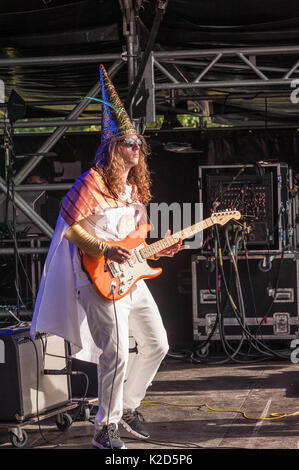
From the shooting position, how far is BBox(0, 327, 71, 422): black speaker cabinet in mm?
4332

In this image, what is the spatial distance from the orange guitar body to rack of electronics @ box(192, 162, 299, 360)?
3091mm

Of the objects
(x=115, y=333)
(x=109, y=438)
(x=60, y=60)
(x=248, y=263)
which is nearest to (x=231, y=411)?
(x=109, y=438)

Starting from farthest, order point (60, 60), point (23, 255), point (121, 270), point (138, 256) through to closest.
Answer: point (23, 255), point (60, 60), point (138, 256), point (121, 270)

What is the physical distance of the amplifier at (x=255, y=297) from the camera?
7379 mm

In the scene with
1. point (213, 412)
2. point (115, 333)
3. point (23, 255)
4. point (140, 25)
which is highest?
point (140, 25)

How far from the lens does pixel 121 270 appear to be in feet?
13.5

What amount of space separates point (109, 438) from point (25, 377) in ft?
2.42

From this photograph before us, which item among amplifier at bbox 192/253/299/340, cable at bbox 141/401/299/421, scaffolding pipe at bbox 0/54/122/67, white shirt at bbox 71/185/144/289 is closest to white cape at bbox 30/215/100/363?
white shirt at bbox 71/185/144/289

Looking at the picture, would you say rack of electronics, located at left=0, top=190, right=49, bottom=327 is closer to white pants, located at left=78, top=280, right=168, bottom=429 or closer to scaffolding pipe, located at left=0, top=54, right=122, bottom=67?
scaffolding pipe, located at left=0, top=54, right=122, bottom=67

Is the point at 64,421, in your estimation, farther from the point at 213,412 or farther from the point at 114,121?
the point at 114,121

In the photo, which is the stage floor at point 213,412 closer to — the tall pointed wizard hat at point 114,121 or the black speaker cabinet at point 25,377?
the black speaker cabinet at point 25,377

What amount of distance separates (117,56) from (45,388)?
9.01ft

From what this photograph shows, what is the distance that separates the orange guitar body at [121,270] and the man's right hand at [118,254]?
0.43ft
